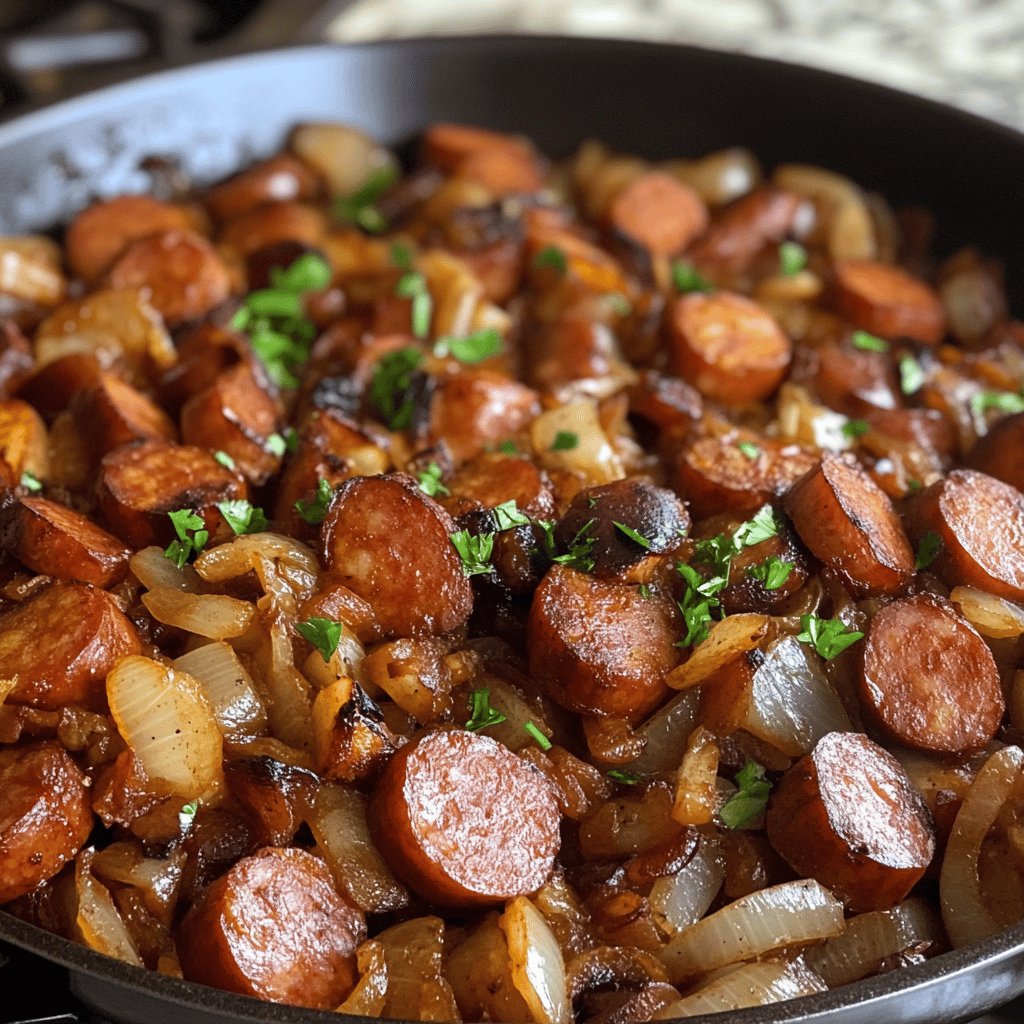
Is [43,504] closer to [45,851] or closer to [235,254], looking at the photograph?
[45,851]

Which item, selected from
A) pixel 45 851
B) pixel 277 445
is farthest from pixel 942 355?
pixel 45 851

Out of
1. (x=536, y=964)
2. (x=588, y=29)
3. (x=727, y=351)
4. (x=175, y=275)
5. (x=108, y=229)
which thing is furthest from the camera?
(x=588, y=29)

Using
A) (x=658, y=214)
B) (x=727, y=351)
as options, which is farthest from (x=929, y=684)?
(x=658, y=214)

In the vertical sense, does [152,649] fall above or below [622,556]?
below

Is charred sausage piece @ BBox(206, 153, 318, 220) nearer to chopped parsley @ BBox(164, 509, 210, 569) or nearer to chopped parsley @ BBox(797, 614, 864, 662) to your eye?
chopped parsley @ BBox(164, 509, 210, 569)

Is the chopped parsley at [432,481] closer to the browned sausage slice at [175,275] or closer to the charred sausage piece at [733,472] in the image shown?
the charred sausage piece at [733,472]

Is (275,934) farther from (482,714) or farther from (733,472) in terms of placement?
(733,472)

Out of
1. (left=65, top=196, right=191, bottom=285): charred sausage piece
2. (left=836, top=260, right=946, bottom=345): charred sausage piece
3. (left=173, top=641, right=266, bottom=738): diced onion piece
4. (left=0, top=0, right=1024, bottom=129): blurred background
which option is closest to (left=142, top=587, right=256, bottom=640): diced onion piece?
(left=173, top=641, right=266, bottom=738): diced onion piece
